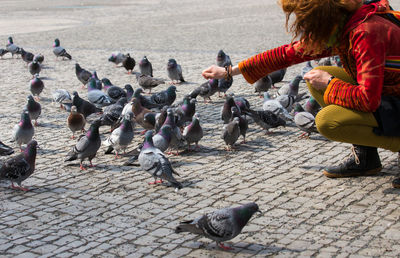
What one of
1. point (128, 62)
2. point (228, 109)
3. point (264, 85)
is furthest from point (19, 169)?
point (128, 62)

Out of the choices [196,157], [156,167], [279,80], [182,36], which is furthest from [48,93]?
[182,36]

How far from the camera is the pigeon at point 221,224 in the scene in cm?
509

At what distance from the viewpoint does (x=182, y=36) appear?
19938 millimetres

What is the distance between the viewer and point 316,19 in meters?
5.49

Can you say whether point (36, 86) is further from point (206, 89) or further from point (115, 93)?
point (206, 89)

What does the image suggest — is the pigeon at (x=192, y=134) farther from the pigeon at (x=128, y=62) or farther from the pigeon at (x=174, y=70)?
the pigeon at (x=128, y=62)

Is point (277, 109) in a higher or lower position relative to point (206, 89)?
lower

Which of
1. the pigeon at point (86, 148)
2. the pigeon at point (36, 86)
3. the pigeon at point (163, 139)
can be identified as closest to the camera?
the pigeon at point (86, 148)

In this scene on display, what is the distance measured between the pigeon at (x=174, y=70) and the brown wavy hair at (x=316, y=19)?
23.9 feet

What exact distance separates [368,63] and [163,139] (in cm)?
317

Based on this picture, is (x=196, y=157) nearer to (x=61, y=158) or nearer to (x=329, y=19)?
(x=61, y=158)

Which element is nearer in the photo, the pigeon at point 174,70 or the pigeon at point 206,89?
the pigeon at point 206,89

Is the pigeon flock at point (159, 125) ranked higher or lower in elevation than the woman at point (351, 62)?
lower

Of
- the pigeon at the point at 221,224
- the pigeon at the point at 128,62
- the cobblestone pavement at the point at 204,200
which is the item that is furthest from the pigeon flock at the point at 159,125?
the pigeon at the point at 128,62
